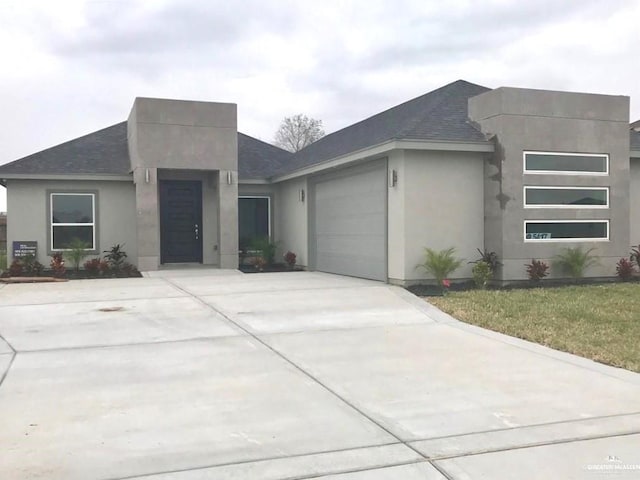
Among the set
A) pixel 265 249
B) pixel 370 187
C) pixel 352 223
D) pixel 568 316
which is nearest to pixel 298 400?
pixel 568 316

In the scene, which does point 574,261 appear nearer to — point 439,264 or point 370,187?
point 439,264

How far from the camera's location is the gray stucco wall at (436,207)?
12.8 meters

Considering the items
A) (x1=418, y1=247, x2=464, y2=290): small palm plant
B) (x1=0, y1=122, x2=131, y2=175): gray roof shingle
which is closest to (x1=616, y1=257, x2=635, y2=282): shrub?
(x1=418, y1=247, x2=464, y2=290): small palm plant

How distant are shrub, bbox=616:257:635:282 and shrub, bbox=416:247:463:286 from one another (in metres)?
3.79

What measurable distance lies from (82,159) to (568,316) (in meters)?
14.4

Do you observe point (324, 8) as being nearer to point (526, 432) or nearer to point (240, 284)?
point (240, 284)

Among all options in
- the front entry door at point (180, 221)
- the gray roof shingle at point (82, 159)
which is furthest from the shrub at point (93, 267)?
the gray roof shingle at point (82, 159)

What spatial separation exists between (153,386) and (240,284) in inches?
304

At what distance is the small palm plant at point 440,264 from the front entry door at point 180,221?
8.58 meters

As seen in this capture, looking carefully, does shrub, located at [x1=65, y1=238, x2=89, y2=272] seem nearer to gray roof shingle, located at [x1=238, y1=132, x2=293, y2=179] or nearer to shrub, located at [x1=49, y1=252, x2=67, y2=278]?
shrub, located at [x1=49, y1=252, x2=67, y2=278]

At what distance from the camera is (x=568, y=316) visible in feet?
30.6

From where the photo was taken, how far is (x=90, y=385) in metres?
5.77

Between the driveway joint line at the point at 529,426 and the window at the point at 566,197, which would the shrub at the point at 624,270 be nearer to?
the window at the point at 566,197

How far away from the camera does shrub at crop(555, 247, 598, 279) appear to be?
1312cm
